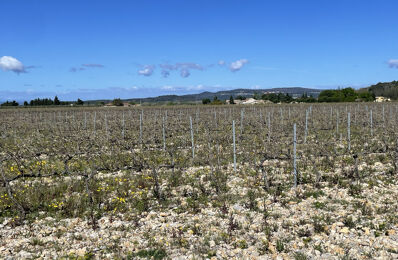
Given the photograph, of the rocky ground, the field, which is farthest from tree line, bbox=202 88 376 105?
the rocky ground

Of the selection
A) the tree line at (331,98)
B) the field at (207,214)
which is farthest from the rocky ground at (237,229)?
the tree line at (331,98)

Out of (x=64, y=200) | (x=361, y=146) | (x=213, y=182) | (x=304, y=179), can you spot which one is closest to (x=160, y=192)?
(x=213, y=182)

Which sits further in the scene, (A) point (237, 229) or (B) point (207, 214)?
(B) point (207, 214)

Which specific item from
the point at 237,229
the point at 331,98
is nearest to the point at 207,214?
the point at 237,229

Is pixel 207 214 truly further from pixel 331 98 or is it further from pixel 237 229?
pixel 331 98

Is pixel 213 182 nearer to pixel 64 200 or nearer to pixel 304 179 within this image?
pixel 304 179

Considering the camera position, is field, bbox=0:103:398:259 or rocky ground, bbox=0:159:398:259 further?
field, bbox=0:103:398:259

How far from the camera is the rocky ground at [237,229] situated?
16.9 feet

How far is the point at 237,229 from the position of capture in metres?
6.03

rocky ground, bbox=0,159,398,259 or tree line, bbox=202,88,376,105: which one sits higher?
tree line, bbox=202,88,376,105

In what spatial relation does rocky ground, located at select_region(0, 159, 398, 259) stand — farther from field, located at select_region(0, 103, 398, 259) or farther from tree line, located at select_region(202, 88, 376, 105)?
tree line, located at select_region(202, 88, 376, 105)

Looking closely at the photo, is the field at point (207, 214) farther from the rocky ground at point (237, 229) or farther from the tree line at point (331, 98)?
the tree line at point (331, 98)

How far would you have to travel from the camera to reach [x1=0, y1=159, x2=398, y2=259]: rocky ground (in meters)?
5.16

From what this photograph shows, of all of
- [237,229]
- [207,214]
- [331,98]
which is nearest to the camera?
[237,229]
